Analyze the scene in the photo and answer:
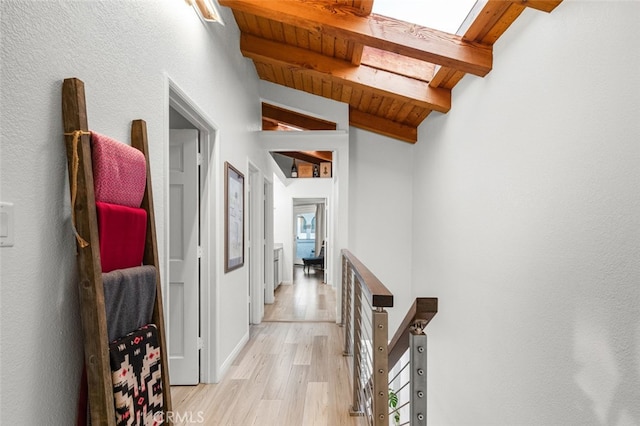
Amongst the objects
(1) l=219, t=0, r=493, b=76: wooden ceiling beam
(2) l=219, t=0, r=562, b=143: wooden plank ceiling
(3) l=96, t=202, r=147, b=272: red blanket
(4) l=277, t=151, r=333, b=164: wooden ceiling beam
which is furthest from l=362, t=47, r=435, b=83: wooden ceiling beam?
(4) l=277, t=151, r=333, b=164: wooden ceiling beam

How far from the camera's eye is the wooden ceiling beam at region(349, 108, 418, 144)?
5.14 m

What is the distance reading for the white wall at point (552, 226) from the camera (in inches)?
60.6

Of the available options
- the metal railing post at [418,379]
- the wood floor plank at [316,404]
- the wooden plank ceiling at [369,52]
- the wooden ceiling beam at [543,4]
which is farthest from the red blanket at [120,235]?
the wooden ceiling beam at [543,4]

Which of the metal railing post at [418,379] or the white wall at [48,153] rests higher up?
the white wall at [48,153]

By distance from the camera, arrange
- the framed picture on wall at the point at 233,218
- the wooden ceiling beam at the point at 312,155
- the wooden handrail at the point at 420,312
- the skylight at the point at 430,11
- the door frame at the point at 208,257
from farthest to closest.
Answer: the wooden ceiling beam at the point at 312,155 < the framed picture on wall at the point at 233,218 < the door frame at the point at 208,257 < the skylight at the point at 430,11 < the wooden handrail at the point at 420,312

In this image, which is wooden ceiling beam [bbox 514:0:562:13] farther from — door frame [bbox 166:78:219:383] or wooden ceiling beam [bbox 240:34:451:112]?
door frame [bbox 166:78:219:383]

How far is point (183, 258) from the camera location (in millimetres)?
2889

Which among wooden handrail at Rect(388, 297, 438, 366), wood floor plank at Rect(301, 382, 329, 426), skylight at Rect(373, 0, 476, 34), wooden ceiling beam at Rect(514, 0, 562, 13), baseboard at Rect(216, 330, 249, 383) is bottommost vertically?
wood floor plank at Rect(301, 382, 329, 426)

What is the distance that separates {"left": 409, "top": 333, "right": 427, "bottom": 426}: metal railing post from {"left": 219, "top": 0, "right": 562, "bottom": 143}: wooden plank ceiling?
1.82m

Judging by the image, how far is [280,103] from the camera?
4.95 m

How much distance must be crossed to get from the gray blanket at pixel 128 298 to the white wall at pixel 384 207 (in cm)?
393

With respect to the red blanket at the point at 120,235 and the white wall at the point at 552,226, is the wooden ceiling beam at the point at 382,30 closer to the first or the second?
the white wall at the point at 552,226

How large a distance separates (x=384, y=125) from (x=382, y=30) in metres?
2.38

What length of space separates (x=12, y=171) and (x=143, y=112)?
828 mm
